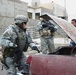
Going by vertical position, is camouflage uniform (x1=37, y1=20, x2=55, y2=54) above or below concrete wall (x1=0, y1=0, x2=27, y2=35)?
below

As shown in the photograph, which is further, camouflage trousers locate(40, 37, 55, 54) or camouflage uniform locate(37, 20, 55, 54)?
camouflage trousers locate(40, 37, 55, 54)

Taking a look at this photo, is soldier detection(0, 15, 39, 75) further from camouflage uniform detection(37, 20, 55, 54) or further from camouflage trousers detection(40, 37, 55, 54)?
camouflage trousers detection(40, 37, 55, 54)

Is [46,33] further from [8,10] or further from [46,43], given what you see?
[8,10]

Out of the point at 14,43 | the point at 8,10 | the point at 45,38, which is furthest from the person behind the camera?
the point at 8,10

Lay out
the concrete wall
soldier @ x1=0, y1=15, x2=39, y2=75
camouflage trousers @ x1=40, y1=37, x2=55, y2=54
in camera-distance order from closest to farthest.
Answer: soldier @ x1=0, y1=15, x2=39, y2=75 < camouflage trousers @ x1=40, y1=37, x2=55, y2=54 < the concrete wall

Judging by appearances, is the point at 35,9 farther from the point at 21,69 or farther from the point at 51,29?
the point at 21,69

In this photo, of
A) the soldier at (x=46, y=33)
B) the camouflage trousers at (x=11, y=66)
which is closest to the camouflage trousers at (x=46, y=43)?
the soldier at (x=46, y=33)

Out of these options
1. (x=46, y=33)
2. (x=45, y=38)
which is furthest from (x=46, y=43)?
(x=46, y=33)

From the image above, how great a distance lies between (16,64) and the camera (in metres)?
5.34

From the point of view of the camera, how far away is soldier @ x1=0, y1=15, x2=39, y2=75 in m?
5.05

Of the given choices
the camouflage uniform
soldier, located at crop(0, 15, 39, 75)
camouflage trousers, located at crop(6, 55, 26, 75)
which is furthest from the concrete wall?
camouflage trousers, located at crop(6, 55, 26, 75)

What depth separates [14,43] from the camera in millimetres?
5090

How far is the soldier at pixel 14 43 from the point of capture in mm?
5047

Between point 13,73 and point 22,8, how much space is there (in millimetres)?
13700
